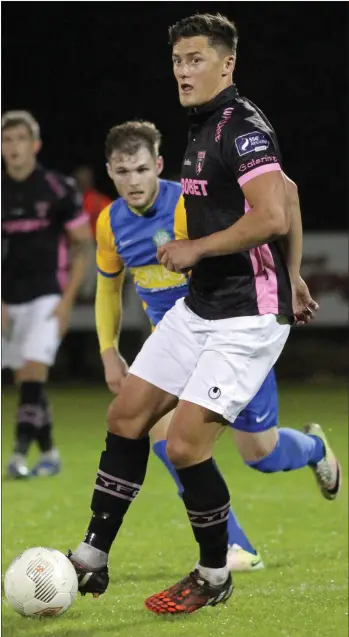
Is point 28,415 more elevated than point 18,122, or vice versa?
point 18,122

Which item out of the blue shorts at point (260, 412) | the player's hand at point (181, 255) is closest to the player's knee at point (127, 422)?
the player's hand at point (181, 255)

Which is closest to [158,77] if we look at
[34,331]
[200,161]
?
[34,331]

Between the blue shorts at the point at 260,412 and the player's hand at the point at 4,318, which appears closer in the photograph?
the blue shorts at the point at 260,412

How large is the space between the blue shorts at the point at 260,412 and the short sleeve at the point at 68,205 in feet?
10.5

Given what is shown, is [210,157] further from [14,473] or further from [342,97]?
[342,97]

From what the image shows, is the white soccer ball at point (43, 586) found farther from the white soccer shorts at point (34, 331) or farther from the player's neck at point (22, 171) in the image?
the player's neck at point (22, 171)

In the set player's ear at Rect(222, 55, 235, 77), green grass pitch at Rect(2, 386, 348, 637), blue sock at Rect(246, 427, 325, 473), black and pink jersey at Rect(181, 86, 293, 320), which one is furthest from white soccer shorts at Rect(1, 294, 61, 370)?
player's ear at Rect(222, 55, 235, 77)

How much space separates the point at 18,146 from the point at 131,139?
121 inches

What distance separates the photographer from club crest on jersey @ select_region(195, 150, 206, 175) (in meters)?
3.77

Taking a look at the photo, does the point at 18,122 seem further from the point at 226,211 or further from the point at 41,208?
the point at 226,211

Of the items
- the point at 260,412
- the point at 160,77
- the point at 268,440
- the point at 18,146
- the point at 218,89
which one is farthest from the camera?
the point at 160,77

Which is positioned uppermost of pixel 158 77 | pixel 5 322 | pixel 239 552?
pixel 239 552

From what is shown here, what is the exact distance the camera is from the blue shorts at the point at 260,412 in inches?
182

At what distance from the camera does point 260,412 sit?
465 cm
